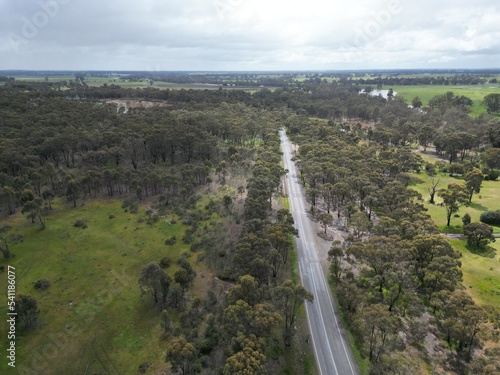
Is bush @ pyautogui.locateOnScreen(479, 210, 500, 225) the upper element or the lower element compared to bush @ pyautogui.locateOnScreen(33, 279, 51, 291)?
upper

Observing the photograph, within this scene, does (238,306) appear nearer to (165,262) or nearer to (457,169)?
(165,262)

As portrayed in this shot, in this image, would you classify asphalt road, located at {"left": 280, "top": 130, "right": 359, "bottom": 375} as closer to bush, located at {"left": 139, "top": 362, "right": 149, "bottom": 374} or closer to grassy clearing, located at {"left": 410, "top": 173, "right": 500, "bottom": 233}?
bush, located at {"left": 139, "top": 362, "right": 149, "bottom": 374}

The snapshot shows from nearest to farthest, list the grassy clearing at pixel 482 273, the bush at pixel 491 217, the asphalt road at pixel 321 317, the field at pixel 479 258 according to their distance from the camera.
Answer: the asphalt road at pixel 321 317
the grassy clearing at pixel 482 273
the field at pixel 479 258
the bush at pixel 491 217

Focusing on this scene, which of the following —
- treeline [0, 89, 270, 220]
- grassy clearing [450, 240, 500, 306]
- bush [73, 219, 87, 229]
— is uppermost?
treeline [0, 89, 270, 220]

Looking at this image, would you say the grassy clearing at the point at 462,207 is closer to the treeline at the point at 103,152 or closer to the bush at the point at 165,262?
the treeline at the point at 103,152

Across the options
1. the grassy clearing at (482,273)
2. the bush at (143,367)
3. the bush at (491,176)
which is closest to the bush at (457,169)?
the bush at (491,176)

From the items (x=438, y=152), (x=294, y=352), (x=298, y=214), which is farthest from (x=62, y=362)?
(x=438, y=152)

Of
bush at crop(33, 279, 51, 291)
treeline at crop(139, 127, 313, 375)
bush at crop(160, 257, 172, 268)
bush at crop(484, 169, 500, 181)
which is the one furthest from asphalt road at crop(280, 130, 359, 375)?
bush at crop(484, 169, 500, 181)

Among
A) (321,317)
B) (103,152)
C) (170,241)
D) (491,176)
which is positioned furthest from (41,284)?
(491,176)
